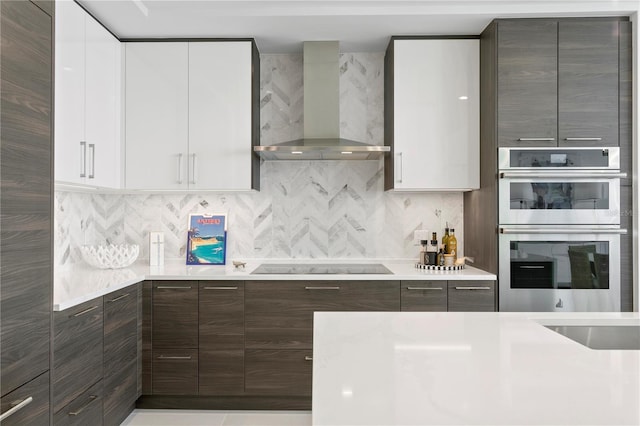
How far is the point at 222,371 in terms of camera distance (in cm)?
294

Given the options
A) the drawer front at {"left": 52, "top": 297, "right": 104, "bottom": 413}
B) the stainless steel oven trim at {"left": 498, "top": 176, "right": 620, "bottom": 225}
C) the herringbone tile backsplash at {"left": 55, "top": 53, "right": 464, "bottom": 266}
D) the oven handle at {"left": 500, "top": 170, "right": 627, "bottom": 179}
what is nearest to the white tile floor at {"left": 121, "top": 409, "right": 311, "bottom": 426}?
the drawer front at {"left": 52, "top": 297, "right": 104, "bottom": 413}

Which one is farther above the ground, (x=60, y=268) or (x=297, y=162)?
(x=297, y=162)

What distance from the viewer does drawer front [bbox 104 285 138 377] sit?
8.01 ft

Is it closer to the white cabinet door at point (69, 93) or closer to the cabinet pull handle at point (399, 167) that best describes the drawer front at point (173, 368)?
the white cabinet door at point (69, 93)

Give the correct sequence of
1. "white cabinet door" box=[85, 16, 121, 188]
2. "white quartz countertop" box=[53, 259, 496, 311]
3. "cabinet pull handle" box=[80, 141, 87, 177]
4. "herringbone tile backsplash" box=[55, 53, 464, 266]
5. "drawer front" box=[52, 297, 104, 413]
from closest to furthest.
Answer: "drawer front" box=[52, 297, 104, 413]
"white quartz countertop" box=[53, 259, 496, 311]
"cabinet pull handle" box=[80, 141, 87, 177]
"white cabinet door" box=[85, 16, 121, 188]
"herringbone tile backsplash" box=[55, 53, 464, 266]

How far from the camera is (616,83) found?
292cm

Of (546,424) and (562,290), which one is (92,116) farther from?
(562,290)

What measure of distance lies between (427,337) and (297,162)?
7.90ft

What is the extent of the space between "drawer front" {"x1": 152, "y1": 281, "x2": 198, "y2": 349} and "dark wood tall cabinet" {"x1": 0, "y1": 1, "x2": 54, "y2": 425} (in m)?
1.07

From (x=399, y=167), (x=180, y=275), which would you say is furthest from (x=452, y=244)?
(x=180, y=275)

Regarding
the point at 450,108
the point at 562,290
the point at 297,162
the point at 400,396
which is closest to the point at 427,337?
the point at 400,396

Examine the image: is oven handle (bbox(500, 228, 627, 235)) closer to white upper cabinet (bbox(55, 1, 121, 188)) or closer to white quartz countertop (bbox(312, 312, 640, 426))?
white quartz countertop (bbox(312, 312, 640, 426))

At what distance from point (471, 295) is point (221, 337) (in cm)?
156

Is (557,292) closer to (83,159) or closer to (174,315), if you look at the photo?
(174,315)
